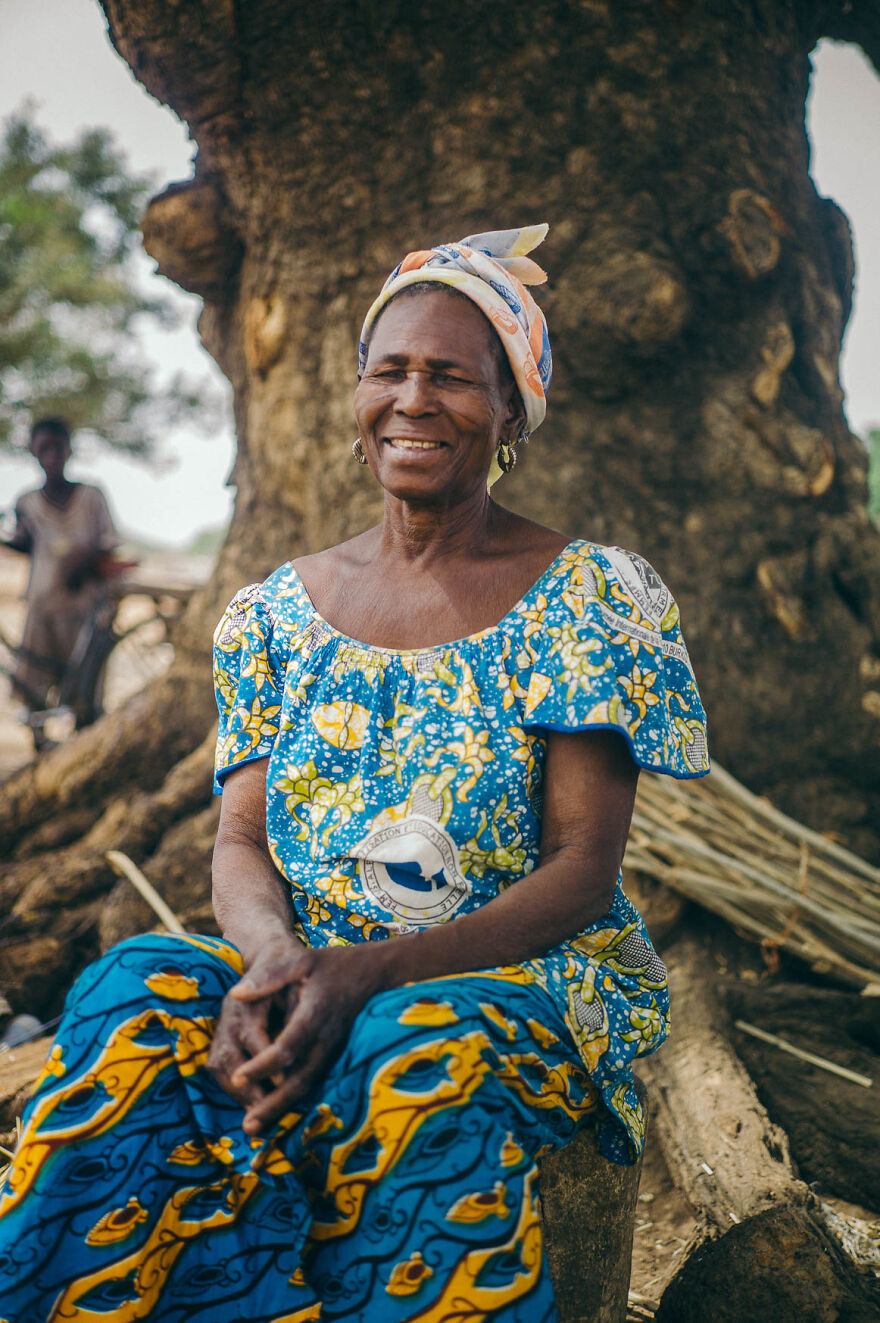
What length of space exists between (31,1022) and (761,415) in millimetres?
3437

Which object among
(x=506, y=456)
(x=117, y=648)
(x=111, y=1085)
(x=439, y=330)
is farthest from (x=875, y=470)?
(x=117, y=648)

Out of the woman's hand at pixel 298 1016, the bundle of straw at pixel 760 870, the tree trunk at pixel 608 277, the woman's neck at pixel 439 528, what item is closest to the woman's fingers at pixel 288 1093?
the woman's hand at pixel 298 1016

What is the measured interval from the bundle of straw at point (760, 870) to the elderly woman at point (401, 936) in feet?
4.46

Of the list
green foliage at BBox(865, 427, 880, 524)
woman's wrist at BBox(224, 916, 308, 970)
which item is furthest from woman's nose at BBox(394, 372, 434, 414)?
green foliage at BBox(865, 427, 880, 524)

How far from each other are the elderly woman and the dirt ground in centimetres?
301

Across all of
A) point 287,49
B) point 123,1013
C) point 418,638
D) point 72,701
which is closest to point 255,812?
point 418,638

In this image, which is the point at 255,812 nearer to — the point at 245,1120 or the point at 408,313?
the point at 245,1120

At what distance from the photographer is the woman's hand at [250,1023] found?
1.41m

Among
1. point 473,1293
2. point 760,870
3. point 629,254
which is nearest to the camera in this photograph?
point 473,1293

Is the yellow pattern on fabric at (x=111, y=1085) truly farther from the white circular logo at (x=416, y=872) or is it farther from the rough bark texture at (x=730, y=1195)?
the rough bark texture at (x=730, y=1195)

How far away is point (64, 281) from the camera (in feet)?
43.8

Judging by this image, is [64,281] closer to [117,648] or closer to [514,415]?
[117,648]

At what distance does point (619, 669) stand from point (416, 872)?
0.52 m

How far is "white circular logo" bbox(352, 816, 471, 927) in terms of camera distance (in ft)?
5.72
